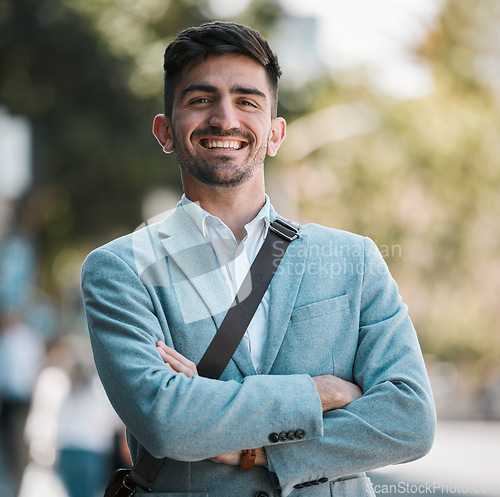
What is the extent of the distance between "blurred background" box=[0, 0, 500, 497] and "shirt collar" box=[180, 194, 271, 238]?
8952 mm

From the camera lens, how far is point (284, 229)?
10.1ft

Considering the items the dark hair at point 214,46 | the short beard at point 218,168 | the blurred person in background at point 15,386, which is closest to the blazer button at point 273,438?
the short beard at point 218,168

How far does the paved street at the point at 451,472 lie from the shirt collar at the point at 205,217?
4.49 m

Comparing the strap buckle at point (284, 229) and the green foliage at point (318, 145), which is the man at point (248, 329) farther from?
the green foliage at point (318, 145)

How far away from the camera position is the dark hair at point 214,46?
9.91 ft

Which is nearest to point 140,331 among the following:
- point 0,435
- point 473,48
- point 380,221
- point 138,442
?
point 138,442

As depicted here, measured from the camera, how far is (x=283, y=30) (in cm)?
1833

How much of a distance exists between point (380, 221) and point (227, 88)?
798 inches

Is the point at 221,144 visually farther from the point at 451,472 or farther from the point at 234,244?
the point at 451,472

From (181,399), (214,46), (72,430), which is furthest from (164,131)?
(72,430)

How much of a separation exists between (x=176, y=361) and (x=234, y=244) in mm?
498

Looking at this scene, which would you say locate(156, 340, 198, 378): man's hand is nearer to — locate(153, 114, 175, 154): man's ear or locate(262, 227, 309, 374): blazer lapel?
locate(262, 227, 309, 374): blazer lapel

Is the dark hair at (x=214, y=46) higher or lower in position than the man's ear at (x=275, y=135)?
higher

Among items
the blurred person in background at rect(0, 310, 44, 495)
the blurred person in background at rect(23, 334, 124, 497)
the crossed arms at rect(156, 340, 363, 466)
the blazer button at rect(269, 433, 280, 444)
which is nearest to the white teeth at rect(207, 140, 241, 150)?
the crossed arms at rect(156, 340, 363, 466)
